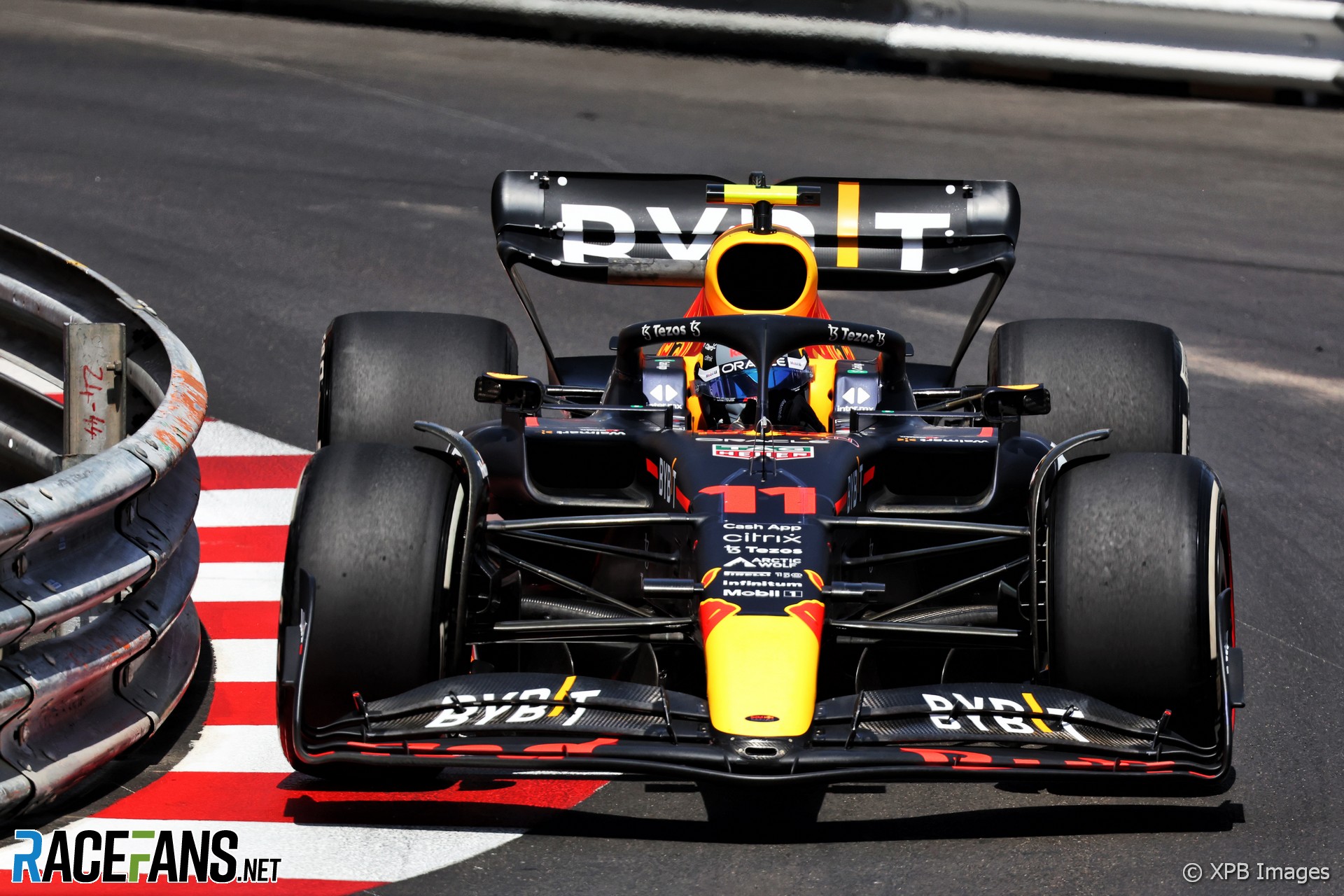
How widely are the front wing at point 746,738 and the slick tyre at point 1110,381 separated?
2.25 meters

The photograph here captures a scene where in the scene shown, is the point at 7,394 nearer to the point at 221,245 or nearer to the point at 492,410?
the point at 492,410

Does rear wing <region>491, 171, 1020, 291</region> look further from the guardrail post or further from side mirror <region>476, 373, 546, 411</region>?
the guardrail post

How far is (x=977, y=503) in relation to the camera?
6.33 meters

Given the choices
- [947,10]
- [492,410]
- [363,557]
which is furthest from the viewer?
[947,10]

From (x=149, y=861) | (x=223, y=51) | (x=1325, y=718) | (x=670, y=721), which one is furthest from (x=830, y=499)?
(x=223, y=51)

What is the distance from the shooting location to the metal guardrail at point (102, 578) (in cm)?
523

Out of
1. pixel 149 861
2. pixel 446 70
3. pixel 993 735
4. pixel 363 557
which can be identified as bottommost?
pixel 149 861

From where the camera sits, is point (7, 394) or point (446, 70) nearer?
point (7, 394)

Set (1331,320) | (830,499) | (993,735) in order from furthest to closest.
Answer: (1331,320), (830,499), (993,735)

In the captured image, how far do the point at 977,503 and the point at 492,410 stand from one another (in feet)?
7.21

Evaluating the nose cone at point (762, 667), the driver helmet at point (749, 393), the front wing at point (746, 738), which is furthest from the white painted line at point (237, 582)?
the nose cone at point (762, 667)

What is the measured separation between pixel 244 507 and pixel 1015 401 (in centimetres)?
381

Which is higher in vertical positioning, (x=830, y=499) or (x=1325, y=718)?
(x=830, y=499)

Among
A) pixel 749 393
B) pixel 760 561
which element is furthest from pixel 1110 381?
pixel 760 561
